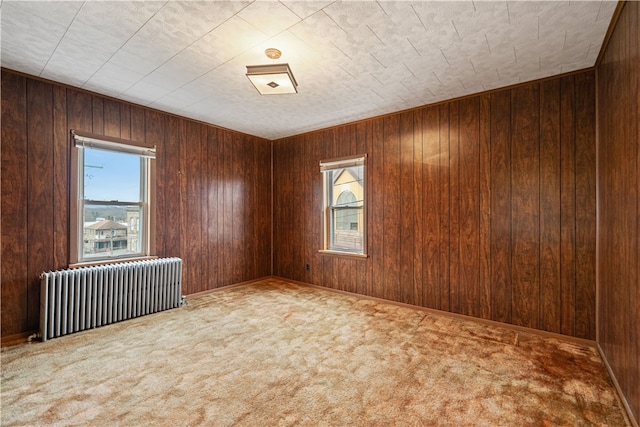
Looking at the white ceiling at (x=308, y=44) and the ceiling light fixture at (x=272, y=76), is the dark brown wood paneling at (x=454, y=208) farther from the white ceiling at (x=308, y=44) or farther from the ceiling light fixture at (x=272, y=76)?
the ceiling light fixture at (x=272, y=76)

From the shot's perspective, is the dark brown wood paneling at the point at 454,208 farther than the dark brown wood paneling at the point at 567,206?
Yes

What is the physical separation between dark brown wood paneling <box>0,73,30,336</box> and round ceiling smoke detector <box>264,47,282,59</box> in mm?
2595

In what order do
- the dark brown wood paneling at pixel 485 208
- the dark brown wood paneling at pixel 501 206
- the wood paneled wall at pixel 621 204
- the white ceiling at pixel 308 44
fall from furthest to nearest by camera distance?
the dark brown wood paneling at pixel 485 208 < the dark brown wood paneling at pixel 501 206 < the white ceiling at pixel 308 44 < the wood paneled wall at pixel 621 204

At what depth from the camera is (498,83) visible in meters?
3.11

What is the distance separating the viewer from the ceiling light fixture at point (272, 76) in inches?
93.9

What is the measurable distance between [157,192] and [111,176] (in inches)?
21.6

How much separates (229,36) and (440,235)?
10.2 feet

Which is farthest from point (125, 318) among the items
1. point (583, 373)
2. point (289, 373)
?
point (583, 373)

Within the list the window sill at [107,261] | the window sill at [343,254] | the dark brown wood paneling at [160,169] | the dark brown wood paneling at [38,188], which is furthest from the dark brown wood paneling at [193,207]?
the window sill at [343,254]

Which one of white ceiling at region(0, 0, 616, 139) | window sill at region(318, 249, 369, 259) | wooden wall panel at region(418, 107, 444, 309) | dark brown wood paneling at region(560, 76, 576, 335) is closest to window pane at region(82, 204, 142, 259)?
white ceiling at region(0, 0, 616, 139)

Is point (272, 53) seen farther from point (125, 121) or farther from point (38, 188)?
point (38, 188)

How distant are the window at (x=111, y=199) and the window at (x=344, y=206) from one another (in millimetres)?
2599

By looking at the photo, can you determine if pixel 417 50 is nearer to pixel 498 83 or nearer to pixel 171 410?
pixel 498 83

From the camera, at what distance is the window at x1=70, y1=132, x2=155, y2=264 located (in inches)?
130
